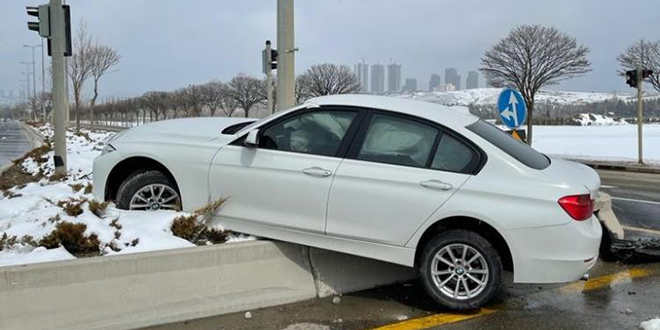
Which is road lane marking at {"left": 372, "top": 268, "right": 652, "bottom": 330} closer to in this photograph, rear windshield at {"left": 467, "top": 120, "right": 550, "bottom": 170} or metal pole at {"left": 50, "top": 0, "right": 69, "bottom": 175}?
rear windshield at {"left": 467, "top": 120, "right": 550, "bottom": 170}

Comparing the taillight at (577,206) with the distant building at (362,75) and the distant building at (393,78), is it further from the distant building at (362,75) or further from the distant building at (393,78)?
the distant building at (393,78)

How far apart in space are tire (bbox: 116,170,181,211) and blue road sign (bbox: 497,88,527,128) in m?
6.32

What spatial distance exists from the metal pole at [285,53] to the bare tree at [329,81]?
22682mm

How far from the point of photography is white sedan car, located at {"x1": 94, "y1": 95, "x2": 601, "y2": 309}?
4188 mm

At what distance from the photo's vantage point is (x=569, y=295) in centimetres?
491

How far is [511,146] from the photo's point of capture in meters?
4.74

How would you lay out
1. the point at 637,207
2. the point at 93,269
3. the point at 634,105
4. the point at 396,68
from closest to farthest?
the point at 93,269 → the point at 637,207 → the point at 396,68 → the point at 634,105

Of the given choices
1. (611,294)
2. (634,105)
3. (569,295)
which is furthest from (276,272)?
(634,105)

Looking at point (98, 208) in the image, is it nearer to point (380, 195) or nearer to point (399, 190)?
point (380, 195)

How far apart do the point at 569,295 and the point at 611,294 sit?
0.38 m

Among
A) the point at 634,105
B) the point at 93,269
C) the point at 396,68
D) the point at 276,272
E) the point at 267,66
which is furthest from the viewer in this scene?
the point at 634,105

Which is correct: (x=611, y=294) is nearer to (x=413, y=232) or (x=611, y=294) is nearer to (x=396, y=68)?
(x=413, y=232)

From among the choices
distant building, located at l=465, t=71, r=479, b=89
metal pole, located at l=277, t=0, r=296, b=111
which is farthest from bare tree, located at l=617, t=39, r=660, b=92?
distant building, located at l=465, t=71, r=479, b=89

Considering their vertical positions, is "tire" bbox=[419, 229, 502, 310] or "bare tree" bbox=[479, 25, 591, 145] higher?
"bare tree" bbox=[479, 25, 591, 145]
